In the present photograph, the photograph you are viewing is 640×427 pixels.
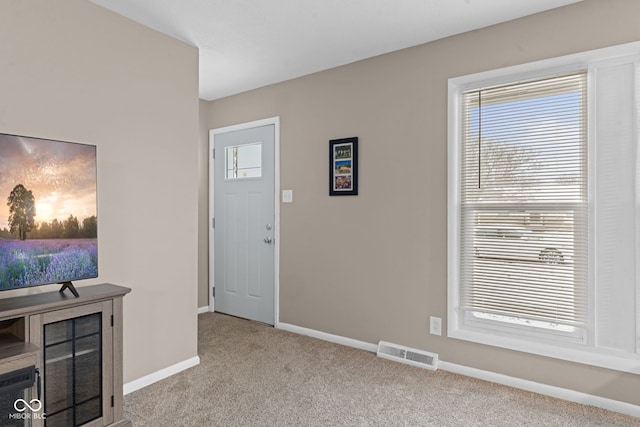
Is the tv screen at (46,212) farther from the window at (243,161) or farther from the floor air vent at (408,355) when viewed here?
the floor air vent at (408,355)

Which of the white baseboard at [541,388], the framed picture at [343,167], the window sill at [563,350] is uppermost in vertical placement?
the framed picture at [343,167]

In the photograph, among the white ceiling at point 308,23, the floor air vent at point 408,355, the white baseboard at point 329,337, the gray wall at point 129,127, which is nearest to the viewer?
the gray wall at point 129,127

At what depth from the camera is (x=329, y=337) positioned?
3590 mm

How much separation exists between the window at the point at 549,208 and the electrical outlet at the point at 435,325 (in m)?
0.09

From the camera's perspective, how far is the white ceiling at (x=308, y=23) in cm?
247

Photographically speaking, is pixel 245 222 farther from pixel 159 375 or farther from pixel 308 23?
pixel 308 23

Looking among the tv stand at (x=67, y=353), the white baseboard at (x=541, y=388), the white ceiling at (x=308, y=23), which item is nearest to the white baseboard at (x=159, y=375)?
the tv stand at (x=67, y=353)

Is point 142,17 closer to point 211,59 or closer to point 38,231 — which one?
point 211,59

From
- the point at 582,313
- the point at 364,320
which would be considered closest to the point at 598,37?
the point at 582,313

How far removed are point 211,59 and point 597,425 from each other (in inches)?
143

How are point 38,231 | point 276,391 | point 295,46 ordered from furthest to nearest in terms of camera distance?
point 295,46 < point 276,391 < point 38,231

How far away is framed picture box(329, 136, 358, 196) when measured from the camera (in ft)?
→ 11.2

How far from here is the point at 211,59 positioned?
10.9ft

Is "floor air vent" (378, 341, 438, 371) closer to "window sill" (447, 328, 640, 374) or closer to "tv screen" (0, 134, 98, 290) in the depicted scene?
"window sill" (447, 328, 640, 374)
